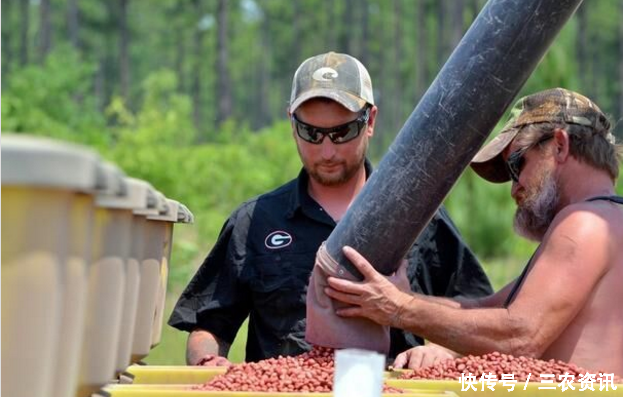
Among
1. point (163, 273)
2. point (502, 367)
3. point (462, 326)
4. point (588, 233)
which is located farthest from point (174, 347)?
point (502, 367)

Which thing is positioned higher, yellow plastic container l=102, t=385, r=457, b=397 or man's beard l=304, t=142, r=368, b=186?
man's beard l=304, t=142, r=368, b=186

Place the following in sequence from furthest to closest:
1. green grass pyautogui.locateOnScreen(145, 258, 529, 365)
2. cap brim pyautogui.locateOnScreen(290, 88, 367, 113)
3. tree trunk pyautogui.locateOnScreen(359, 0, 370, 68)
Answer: tree trunk pyautogui.locateOnScreen(359, 0, 370, 68) < green grass pyautogui.locateOnScreen(145, 258, 529, 365) < cap brim pyautogui.locateOnScreen(290, 88, 367, 113)

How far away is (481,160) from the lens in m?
4.02

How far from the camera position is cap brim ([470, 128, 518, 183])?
391 cm

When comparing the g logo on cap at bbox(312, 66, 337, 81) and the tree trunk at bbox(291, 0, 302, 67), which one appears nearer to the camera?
the g logo on cap at bbox(312, 66, 337, 81)

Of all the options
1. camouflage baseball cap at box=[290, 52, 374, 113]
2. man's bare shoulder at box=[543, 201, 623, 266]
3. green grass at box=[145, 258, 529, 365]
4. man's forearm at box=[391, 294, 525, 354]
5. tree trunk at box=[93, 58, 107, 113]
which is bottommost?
green grass at box=[145, 258, 529, 365]

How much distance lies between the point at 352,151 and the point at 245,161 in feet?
52.8

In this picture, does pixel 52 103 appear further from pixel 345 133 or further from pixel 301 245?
pixel 345 133

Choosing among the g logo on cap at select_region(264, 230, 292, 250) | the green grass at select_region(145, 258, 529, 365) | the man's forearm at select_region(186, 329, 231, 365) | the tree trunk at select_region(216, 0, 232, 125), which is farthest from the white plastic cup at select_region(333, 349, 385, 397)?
the tree trunk at select_region(216, 0, 232, 125)

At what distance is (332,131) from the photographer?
4.29 m

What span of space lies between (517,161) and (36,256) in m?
2.12

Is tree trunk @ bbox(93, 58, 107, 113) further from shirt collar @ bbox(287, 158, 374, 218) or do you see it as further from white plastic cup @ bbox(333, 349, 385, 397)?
white plastic cup @ bbox(333, 349, 385, 397)

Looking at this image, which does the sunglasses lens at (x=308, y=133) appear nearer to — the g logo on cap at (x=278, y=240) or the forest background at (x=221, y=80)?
the g logo on cap at (x=278, y=240)

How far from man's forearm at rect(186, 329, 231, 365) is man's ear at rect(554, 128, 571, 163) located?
1.37m
